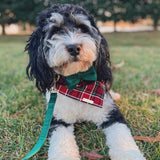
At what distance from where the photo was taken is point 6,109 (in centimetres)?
306

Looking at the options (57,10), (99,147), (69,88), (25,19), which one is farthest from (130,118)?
(25,19)

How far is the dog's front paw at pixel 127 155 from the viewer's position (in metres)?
1.83

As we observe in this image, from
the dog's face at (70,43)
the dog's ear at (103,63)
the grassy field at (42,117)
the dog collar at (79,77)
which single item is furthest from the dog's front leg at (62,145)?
the dog's ear at (103,63)

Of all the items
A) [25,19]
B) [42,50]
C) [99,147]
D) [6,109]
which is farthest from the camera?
[25,19]

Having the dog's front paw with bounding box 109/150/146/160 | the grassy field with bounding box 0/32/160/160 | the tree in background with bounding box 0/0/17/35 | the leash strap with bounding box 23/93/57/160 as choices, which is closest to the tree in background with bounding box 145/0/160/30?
the tree in background with bounding box 0/0/17/35

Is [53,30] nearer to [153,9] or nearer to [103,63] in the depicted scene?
[103,63]

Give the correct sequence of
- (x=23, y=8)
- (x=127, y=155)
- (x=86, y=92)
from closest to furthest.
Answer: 1. (x=127, y=155)
2. (x=86, y=92)
3. (x=23, y=8)

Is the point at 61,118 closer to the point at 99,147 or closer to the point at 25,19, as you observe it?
the point at 99,147

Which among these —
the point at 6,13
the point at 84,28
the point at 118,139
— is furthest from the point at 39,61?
the point at 6,13

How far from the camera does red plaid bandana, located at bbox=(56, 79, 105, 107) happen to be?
7.95 feet

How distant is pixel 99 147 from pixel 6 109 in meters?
1.60

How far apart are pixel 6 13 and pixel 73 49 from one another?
24.4 meters

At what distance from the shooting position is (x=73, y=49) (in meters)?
1.97

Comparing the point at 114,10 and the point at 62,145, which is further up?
the point at 62,145
